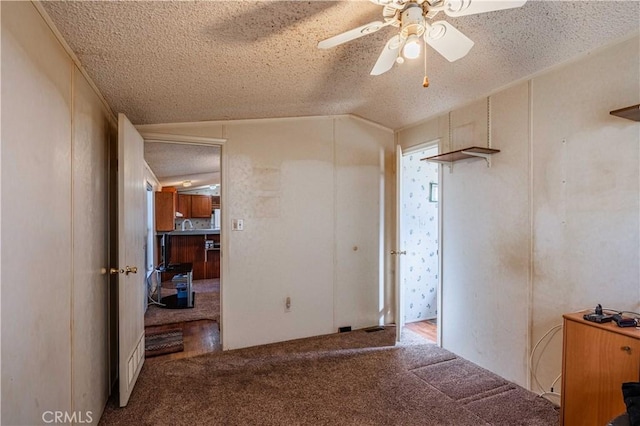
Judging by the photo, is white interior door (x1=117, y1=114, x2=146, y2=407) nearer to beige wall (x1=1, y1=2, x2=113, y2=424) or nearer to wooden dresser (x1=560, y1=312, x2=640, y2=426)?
beige wall (x1=1, y1=2, x2=113, y2=424)

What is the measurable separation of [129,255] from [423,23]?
2342 mm

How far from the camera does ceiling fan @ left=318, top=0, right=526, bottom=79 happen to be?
1.26m

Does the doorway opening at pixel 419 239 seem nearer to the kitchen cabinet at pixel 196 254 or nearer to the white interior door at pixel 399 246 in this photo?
the white interior door at pixel 399 246

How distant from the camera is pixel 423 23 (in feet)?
4.42

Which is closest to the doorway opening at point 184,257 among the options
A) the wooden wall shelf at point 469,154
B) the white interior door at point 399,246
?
the white interior door at point 399,246

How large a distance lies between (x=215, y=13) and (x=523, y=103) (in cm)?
226

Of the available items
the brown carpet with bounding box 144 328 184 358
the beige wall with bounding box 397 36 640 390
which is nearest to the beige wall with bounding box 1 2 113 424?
the brown carpet with bounding box 144 328 184 358

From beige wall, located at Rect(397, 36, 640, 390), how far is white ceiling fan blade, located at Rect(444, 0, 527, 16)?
1302mm

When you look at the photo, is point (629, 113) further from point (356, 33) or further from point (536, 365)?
point (536, 365)

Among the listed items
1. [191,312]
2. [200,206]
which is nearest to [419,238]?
[191,312]

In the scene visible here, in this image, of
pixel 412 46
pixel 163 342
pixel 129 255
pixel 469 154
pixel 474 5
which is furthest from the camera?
pixel 163 342

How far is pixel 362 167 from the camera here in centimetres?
385

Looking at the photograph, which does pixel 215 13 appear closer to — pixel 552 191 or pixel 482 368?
pixel 552 191

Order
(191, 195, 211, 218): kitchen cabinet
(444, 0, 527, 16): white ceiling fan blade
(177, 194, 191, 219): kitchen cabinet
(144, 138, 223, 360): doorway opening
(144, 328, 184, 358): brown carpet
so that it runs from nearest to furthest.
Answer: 1. (444, 0, 527, 16): white ceiling fan blade
2. (144, 328, 184, 358): brown carpet
3. (144, 138, 223, 360): doorway opening
4. (177, 194, 191, 219): kitchen cabinet
5. (191, 195, 211, 218): kitchen cabinet
